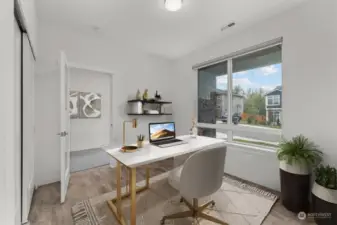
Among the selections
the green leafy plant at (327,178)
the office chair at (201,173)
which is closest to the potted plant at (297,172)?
the green leafy plant at (327,178)

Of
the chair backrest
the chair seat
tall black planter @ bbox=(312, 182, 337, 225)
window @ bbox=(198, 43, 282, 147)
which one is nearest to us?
the chair backrest

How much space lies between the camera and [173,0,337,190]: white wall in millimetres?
1862

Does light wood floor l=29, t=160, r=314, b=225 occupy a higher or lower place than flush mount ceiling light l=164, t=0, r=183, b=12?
lower

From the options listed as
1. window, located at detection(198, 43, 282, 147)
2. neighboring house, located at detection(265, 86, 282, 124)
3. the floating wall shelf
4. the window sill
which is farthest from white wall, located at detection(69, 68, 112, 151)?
neighboring house, located at detection(265, 86, 282, 124)

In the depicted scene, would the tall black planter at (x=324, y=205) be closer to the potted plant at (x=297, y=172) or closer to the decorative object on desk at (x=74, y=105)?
the potted plant at (x=297, y=172)

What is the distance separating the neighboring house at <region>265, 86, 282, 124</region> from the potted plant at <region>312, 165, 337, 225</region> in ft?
2.99

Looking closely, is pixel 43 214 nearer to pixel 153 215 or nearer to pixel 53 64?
pixel 153 215

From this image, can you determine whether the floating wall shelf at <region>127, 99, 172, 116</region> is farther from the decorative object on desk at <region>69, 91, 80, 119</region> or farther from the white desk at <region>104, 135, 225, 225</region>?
the white desk at <region>104, 135, 225, 225</region>

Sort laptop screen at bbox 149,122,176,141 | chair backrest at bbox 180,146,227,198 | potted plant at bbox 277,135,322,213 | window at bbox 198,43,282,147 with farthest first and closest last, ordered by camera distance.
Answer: window at bbox 198,43,282,147
laptop screen at bbox 149,122,176,141
potted plant at bbox 277,135,322,213
chair backrest at bbox 180,146,227,198

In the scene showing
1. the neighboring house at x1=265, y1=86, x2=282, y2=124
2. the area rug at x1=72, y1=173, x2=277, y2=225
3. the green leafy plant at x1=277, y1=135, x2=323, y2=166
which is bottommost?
the area rug at x1=72, y1=173, x2=277, y2=225

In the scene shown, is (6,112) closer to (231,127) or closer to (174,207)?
(174,207)

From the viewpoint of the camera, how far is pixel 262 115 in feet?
8.54

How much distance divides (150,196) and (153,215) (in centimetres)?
40

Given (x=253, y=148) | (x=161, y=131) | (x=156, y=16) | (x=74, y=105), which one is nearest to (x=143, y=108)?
(x=74, y=105)
